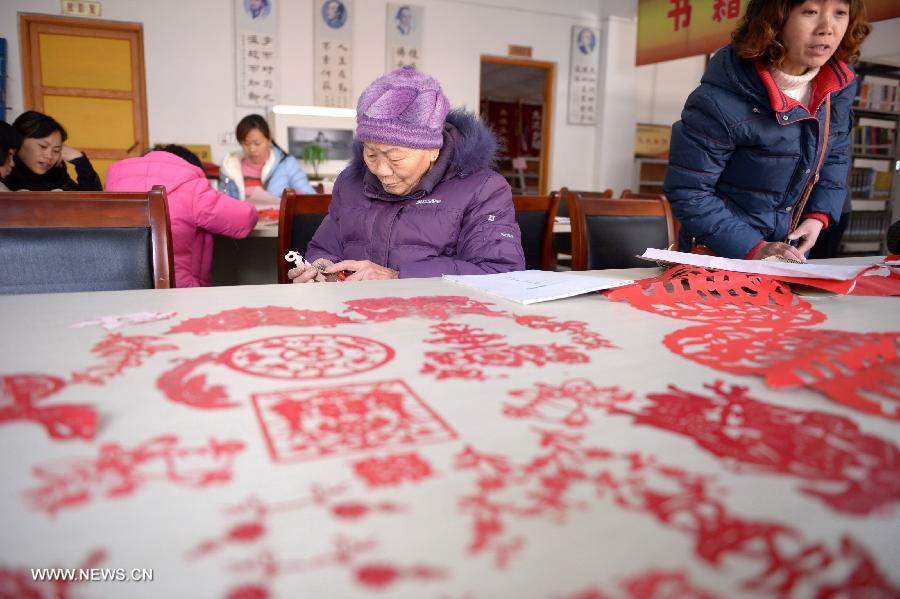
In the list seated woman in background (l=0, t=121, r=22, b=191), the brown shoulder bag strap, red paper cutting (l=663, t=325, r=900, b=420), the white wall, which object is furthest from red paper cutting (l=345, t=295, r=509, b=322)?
the white wall

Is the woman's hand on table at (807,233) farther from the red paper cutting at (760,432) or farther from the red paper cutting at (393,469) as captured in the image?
the red paper cutting at (393,469)

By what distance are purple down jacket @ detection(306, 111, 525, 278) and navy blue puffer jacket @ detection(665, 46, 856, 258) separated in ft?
1.52

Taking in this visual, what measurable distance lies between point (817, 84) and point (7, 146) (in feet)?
9.95

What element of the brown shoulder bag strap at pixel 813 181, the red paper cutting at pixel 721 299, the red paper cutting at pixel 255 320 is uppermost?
the brown shoulder bag strap at pixel 813 181

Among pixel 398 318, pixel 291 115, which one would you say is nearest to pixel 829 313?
pixel 398 318

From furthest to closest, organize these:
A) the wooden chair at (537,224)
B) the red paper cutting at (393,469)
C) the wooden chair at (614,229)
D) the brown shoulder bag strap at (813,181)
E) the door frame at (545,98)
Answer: the door frame at (545,98), the wooden chair at (537,224), the wooden chair at (614,229), the brown shoulder bag strap at (813,181), the red paper cutting at (393,469)

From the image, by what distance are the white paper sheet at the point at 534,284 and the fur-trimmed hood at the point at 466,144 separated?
401 mm

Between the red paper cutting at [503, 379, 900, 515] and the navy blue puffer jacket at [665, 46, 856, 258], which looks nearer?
the red paper cutting at [503, 379, 900, 515]

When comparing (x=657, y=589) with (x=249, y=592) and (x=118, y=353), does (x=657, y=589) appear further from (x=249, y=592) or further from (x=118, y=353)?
(x=118, y=353)

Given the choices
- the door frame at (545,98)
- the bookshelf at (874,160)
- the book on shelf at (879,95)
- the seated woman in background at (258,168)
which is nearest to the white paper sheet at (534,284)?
the seated woman in background at (258,168)

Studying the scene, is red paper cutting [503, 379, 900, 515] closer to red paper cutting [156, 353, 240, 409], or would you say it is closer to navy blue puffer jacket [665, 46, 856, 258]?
red paper cutting [156, 353, 240, 409]

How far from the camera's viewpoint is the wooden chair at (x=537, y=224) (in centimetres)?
198

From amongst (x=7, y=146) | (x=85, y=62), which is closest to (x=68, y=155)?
(x=7, y=146)

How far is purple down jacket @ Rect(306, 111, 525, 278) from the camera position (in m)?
1.40
